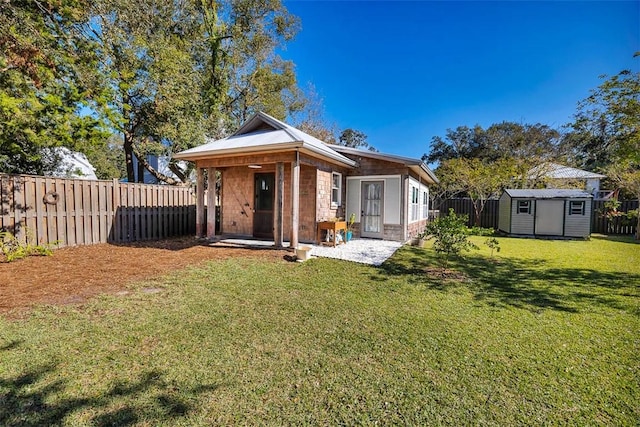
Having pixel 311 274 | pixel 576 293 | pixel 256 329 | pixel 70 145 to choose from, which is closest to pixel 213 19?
pixel 70 145

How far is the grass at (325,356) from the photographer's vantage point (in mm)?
2131

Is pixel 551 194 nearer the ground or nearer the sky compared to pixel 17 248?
nearer the sky

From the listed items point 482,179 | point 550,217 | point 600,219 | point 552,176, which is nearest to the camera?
point 550,217

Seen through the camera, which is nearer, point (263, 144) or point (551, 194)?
point (263, 144)

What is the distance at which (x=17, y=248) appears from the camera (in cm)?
645

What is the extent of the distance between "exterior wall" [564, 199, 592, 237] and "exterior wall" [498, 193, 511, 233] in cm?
228

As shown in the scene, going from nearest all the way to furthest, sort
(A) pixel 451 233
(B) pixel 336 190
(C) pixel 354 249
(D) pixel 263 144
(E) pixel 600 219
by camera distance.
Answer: (A) pixel 451 233 → (D) pixel 263 144 → (C) pixel 354 249 → (B) pixel 336 190 → (E) pixel 600 219

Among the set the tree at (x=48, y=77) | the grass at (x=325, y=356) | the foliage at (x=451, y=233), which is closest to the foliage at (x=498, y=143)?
the foliage at (x=451, y=233)

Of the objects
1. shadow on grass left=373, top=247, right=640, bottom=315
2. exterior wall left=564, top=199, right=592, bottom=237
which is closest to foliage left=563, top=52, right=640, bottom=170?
shadow on grass left=373, top=247, right=640, bottom=315

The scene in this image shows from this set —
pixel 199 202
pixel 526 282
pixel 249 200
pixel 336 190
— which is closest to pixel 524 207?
pixel 336 190

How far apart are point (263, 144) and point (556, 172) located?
A: 25471 mm

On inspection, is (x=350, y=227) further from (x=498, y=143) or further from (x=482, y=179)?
(x=498, y=143)

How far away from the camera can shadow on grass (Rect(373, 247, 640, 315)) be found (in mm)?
4605

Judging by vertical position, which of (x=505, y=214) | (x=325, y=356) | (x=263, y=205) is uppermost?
(x=263, y=205)
